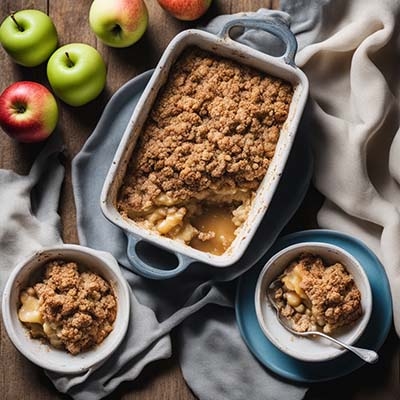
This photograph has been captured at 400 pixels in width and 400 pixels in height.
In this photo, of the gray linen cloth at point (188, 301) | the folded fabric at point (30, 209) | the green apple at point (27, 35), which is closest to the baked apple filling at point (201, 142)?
the gray linen cloth at point (188, 301)

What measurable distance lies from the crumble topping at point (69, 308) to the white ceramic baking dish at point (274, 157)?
0.46ft

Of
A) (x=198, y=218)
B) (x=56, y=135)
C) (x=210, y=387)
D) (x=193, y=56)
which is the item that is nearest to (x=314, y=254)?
(x=198, y=218)

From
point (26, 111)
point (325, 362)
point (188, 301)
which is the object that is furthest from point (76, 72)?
point (325, 362)

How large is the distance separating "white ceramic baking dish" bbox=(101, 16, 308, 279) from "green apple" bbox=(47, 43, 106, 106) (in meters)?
0.17

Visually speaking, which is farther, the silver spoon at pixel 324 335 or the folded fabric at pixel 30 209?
the folded fabric at pixel 30 209

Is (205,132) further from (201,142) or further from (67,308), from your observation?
(67,308)

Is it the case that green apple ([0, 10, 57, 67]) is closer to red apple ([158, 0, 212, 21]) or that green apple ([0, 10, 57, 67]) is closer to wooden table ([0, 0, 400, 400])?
wooden table ([0, 0, 400, 400])

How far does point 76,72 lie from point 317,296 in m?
0.79

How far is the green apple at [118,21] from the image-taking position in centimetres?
188

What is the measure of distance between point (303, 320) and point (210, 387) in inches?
11.9

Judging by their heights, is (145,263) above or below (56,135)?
below

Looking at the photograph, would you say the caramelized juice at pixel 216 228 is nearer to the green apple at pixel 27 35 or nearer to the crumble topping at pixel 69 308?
the crumble topping at pixel 69 308

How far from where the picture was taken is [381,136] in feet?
6.31

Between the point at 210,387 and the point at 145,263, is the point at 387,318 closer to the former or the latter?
the point at 210,387
